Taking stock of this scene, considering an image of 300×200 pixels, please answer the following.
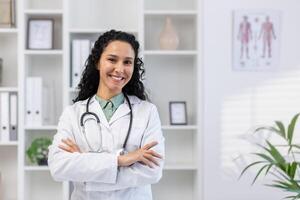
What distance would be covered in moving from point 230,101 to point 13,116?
1449 millimetres

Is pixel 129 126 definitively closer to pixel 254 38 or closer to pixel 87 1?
pixel 254 38

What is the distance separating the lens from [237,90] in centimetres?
305

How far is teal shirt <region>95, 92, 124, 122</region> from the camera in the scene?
2.01m

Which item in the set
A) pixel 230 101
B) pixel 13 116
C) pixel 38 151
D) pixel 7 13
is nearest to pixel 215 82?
pixel 230 101

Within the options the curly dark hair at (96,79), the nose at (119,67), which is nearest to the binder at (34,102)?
the curly dark hair at (96,79)

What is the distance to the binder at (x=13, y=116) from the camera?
10.1ft

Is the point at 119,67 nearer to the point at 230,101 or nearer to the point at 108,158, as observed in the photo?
the point at 108,158

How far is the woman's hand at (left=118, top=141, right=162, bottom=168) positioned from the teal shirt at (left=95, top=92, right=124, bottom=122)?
208 millimetres

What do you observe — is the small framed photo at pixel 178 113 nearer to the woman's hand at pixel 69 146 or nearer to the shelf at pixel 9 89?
the shelf at pixel 9 89

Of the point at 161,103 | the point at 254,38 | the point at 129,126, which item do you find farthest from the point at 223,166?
the point at 129,126

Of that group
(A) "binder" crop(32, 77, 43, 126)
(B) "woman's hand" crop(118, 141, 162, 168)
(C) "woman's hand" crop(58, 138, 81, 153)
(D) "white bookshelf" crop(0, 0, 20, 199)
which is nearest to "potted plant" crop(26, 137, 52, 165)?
(A) "binder" crop(32, 77, 43, 126)

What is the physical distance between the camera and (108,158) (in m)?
1.88

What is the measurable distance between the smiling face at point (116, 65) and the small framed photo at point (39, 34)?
126 centimetres

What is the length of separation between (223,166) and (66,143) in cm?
139
